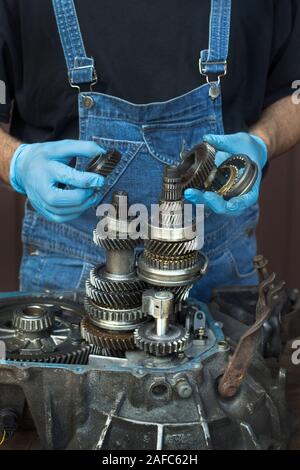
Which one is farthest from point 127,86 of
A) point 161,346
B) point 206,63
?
point 161,346

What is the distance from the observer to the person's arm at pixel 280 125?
84.7 inches

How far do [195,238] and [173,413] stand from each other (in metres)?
0.32

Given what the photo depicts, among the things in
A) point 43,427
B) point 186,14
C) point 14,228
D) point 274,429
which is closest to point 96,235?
point 43,427

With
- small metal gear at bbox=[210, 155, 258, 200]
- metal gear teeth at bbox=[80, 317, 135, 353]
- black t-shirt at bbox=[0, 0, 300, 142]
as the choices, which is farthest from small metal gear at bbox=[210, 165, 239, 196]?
black t-shirt at bbox=[0, 0, 300, 142]

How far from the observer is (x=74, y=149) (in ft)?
5.72

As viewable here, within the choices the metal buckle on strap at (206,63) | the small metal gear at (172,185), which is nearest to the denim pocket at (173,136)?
the metal buckle on strap at (206,63)

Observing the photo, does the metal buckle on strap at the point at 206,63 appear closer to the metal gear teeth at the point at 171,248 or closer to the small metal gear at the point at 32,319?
the metal gear teeth at the point at 171,248

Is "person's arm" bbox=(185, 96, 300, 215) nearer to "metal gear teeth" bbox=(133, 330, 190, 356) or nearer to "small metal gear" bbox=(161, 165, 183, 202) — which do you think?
"small metal gear" bbox=(161, 165, 183, 202)

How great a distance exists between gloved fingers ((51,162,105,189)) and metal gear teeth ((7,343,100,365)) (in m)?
0.34

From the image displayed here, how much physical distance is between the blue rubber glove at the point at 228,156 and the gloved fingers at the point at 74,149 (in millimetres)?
240

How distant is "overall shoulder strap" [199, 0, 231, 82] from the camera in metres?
1.96

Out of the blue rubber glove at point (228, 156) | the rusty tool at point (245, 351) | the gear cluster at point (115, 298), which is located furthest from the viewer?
the blue rubber glove at point (228, 156)

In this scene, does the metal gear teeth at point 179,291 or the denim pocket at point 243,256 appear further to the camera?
the denim pocket at point 243,256

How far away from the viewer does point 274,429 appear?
1.54 meters
